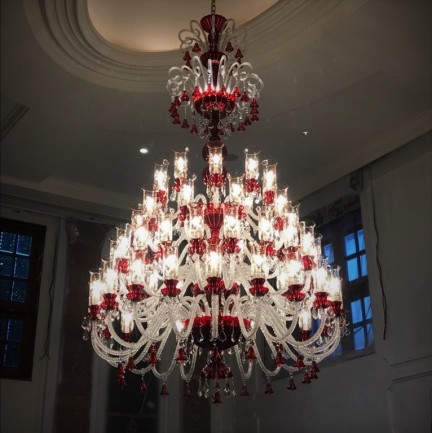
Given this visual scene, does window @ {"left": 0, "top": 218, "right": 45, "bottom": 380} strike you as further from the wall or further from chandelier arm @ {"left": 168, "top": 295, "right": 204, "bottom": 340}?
chandelier arm @ {"left": 168, "top": 295, "right": 204, "bottom": 340}

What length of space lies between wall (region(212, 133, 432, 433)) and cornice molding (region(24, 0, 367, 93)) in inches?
82.5

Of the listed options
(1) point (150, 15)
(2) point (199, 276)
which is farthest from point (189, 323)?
(1) point (150, 15)

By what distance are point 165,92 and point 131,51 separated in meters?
0.56

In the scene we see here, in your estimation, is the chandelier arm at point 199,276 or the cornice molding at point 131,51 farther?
the cornice molding at point 131,51

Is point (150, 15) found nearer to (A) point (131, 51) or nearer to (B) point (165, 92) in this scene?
(A) point (131, 51)

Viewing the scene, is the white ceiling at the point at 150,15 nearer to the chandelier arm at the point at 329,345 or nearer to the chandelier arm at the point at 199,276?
the chandelier arm at the point at 199,276

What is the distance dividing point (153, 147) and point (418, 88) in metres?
2.85

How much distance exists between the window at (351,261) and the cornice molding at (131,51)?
2488 mm

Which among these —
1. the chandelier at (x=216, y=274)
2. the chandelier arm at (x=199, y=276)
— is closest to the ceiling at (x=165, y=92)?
the chandelier at (x=216, y=274)

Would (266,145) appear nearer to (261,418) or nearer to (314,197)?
(314,197)

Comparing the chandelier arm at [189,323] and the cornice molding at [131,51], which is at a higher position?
the cornice molding at [131,51]

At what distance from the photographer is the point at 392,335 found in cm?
663

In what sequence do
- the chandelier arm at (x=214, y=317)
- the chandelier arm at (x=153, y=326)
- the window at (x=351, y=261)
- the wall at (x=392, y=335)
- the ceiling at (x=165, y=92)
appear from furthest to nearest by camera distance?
the window at (x=351, y=261)
the wall at (x=392, y=335)
the ceiling at (x=165, y=92)
the chandelier arm at (x=153, y=326)
the chandelier arm at (x=214, y=317)

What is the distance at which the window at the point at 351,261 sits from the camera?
7.08m
